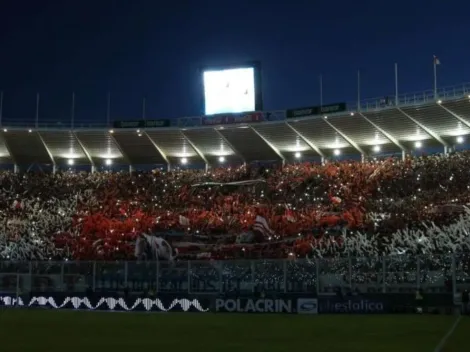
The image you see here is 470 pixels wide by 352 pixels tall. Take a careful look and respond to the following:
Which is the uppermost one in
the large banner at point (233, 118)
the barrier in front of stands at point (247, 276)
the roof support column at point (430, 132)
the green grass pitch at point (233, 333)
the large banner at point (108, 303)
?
the large banner at point (233, 118)

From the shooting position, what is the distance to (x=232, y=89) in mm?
60719

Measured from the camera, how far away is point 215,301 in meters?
35.6

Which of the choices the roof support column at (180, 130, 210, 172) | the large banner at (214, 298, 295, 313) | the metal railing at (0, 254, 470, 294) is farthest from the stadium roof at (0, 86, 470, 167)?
the large banner at (214, 298, 295, 313)

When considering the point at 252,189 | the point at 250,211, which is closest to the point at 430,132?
the point at 252,189

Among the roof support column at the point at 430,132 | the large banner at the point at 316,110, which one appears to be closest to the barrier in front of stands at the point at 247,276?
the roof support column at the point at 430,132

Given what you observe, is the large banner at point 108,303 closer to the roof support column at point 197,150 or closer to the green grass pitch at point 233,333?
the green grass pitch at point 233,333

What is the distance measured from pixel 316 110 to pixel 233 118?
25.9ft

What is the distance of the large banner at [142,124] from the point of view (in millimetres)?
63500

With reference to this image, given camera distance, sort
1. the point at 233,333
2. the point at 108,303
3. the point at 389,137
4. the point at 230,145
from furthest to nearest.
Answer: the point at 230,145 < the point at 389,137 < the point at 108,303 < the point at 233,333

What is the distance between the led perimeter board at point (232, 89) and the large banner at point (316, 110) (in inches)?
122

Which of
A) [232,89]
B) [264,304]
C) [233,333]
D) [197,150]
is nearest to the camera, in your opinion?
[233,333]

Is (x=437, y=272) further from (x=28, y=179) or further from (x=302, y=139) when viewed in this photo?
(x=28, y=179)

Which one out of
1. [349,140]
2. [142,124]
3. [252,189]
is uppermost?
[142,124]

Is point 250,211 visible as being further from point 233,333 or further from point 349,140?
point 233,333
